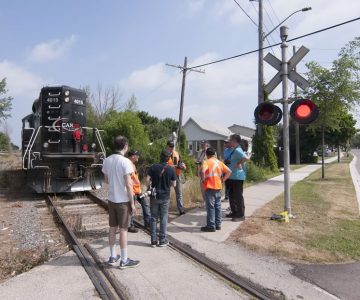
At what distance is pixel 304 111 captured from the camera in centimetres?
851

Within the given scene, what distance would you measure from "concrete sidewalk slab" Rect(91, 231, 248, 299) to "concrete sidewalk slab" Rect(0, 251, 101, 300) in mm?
462

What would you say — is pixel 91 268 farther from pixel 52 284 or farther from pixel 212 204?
pixel 212 204

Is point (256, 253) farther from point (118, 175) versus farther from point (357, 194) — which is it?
point (357, 194)

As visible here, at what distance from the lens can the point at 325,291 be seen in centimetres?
511

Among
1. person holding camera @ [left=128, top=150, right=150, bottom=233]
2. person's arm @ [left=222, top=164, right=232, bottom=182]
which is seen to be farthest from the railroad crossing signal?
person holding camera @ [left=128, top=150, right=150, bottom=233]

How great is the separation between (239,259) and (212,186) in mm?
1892

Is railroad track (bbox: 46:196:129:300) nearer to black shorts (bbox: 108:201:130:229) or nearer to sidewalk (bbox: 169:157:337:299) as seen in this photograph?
black shorts (bbox: 108:201:130:229)

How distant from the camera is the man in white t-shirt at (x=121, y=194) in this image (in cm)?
577

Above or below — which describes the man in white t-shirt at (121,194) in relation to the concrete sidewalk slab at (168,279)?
above

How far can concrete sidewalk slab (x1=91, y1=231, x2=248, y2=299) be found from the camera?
4.92m

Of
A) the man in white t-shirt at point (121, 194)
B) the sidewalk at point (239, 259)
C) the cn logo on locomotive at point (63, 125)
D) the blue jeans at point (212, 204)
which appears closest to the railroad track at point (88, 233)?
the man in white t-shirt at point (121, 194)

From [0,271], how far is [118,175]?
2.19 meters

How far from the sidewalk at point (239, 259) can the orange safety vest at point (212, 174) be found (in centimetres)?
88

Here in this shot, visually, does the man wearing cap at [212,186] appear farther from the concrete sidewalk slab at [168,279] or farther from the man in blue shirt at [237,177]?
the concrete sidewalk slab at [168,279]
